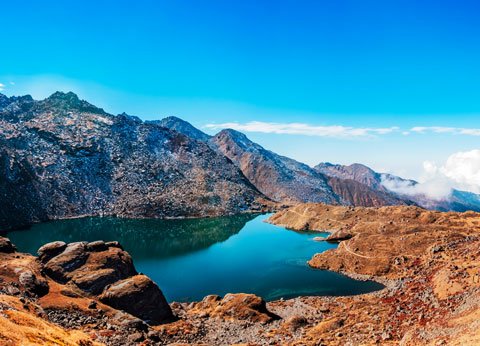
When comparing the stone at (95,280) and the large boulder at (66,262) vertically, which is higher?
the large boulder at (66,262)

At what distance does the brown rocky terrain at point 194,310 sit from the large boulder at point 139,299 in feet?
0.48

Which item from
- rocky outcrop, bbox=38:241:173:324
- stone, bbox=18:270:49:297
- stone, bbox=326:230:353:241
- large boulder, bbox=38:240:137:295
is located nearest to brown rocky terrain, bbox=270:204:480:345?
stone, bbox=326:230:353:241

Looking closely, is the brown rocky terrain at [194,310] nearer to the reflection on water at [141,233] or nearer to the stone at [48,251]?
the stone at [48,251]

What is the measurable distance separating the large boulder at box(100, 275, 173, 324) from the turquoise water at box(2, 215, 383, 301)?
2068cm

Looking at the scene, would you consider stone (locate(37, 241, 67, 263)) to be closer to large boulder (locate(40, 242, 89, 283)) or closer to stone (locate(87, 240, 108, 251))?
large boulder (locate(40, 242, 89, 283))

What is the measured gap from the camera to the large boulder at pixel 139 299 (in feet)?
180

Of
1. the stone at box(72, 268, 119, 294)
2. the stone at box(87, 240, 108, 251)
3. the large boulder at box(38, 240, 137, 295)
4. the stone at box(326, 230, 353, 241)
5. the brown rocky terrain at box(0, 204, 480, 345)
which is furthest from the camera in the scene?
the stone at box(326, 230, 353, 241)

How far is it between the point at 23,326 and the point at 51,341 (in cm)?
288

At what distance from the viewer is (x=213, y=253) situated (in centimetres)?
12562

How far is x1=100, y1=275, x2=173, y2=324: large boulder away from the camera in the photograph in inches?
2156

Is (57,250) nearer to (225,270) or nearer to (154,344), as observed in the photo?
(154,344)

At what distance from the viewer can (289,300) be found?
75.5m

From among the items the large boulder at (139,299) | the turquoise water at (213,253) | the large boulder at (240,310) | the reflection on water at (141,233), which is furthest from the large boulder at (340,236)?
the large boulder at (139,299)

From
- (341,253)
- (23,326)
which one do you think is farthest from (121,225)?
(23,326)
